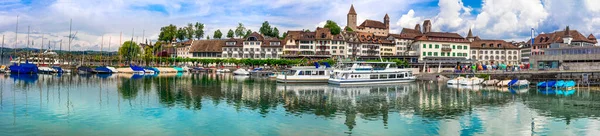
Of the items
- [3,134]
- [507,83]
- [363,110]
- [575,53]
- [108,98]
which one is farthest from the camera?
[575,53]

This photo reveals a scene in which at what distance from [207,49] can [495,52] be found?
278 ft

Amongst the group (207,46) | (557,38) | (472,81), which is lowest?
(472,81)

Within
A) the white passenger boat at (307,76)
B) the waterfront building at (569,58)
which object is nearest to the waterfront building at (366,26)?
the waterfront building at (569,58)

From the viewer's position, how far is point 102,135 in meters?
24.4

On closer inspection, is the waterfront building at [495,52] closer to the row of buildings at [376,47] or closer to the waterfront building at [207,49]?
the row of buildings at [376,47]

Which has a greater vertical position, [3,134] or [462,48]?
[462,48]

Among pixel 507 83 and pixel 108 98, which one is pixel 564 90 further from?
pixel 108 98

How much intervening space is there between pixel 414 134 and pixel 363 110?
9600 millimetres

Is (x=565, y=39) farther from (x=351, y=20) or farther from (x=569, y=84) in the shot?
(x=351, y=20)

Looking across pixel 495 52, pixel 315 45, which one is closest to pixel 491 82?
pixel 315 45

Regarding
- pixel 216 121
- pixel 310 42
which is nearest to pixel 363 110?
pixel 216 121

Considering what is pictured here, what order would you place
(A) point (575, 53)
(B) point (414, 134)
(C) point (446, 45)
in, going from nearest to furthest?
(B) point (414, 134)
(A) point (575, 53)
(C) point (446, 45)

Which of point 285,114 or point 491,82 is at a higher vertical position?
point 491,82

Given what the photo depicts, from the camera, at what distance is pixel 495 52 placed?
426 ft
